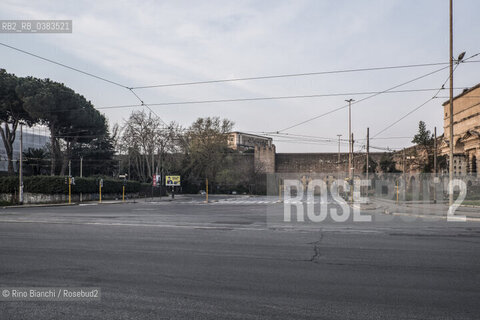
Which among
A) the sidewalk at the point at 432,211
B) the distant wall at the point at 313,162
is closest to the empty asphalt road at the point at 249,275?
the sidewalk at the point at 432,211

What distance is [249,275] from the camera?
637cm

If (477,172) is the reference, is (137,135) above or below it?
above

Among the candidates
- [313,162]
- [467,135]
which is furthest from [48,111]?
[313,162]

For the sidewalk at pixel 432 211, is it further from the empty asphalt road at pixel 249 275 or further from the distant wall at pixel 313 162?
the distant wall at pixel 313 162

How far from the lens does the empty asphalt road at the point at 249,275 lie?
468 cm

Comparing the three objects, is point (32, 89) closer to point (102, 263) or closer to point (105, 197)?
point (105, 197)

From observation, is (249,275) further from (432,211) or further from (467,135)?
(467,135)

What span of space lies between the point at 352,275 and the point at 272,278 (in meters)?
1.34

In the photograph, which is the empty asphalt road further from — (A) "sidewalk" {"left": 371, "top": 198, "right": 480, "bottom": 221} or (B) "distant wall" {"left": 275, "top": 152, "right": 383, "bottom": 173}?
(B) "distant wall" {"left": 275, "top": 152, "right": 383, "bottom": 173}

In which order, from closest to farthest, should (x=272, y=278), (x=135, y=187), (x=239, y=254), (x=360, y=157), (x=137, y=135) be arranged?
1. (x=272, y=278)
2. (x=239, y=254)
3. (x=135, y=187)
4. (x=137, y=135)
5. (x=360, y=157)

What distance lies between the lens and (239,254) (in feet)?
26.9

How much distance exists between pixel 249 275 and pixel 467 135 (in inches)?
1766

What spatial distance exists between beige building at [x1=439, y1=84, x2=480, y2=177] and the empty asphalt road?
119 ft

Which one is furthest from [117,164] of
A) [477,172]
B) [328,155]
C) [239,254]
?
[239,254]
